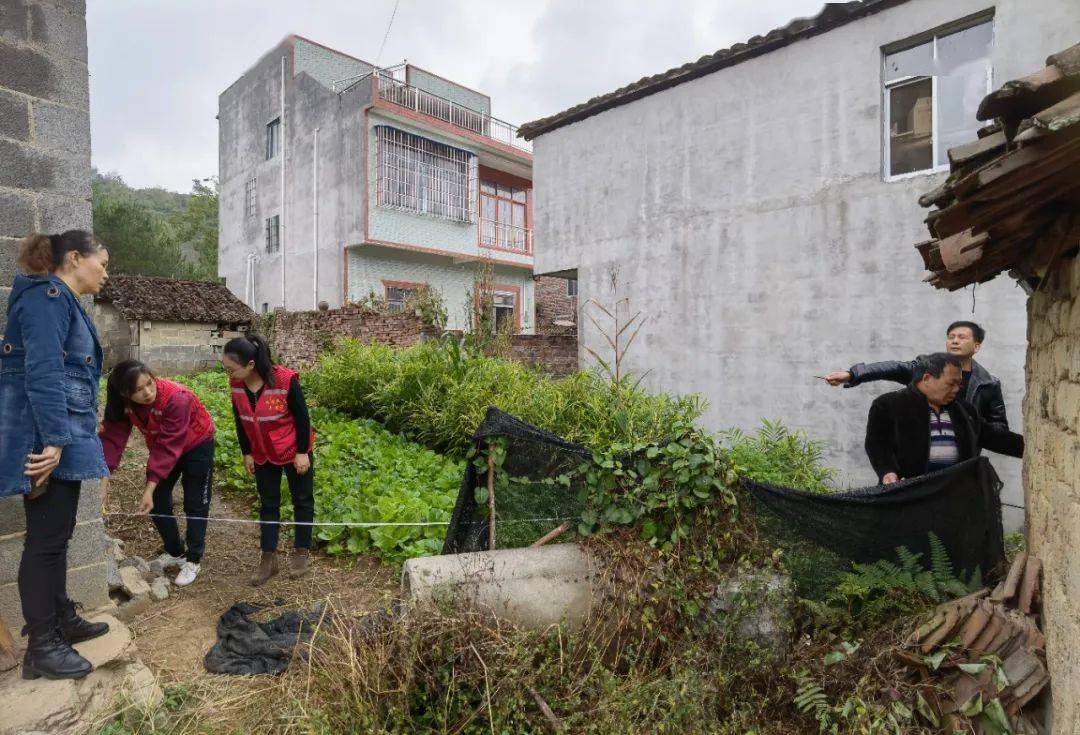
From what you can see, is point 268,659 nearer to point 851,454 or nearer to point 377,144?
point 851,454

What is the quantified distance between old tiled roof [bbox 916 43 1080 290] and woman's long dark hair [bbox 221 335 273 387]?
3839 millimetres

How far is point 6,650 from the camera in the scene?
114 inches

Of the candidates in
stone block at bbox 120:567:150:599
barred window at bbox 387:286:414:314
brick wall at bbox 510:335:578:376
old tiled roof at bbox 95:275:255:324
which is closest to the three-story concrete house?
barred window at bbox 387:286:414:314

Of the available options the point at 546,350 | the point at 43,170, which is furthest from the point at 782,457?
the point at 43,170

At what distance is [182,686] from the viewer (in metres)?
3.03

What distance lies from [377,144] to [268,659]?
46.5ft

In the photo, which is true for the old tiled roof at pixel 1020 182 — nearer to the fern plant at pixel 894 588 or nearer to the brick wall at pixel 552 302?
the fern plant at pixel 894 588

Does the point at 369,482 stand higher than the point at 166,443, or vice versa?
the point at 166,443

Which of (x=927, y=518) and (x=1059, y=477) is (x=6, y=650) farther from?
(x=1059, y=477)

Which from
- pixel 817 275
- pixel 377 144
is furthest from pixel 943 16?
pixel 377 144

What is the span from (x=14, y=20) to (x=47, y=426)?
2214mm

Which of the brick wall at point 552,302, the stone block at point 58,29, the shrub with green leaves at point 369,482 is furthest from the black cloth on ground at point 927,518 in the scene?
the brick wall at point 552,302

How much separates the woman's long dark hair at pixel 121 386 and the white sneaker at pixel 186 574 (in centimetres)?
110

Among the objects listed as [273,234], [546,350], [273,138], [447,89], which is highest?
[447,89]
